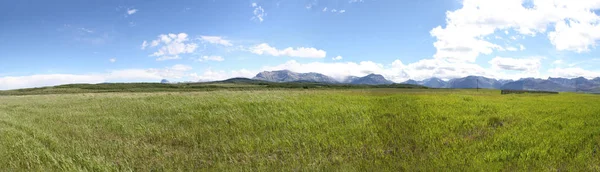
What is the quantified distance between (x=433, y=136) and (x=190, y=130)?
11.7 meters

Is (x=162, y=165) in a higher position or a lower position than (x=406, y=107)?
lower

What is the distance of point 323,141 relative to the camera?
497 inches

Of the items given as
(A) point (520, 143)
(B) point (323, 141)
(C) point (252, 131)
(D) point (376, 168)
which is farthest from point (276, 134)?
(A) point (520, 143)

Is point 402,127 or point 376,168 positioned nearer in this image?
point 376,168

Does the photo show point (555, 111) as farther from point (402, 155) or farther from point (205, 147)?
point (205, 147)

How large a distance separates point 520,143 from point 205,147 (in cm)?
1237

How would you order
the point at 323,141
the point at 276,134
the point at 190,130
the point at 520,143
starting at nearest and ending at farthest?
the point at 520,143
the point at 323,141
the point at 276,134
the point at 190,130

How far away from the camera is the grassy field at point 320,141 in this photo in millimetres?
10109

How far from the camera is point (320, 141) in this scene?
12641 millimetres

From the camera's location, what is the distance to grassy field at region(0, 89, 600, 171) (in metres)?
10.1

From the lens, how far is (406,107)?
20.2 meters

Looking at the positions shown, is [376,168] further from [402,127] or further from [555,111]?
[555,111]

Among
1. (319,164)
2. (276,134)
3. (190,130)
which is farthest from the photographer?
(190,130)

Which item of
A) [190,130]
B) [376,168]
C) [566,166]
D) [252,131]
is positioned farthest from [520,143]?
[190,130]
